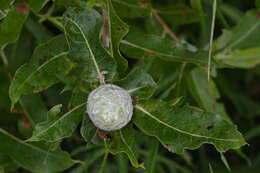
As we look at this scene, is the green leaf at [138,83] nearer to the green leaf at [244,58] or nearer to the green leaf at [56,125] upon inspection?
the green leaf at [56,125]

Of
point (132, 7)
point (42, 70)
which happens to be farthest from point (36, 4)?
point (132, 7)

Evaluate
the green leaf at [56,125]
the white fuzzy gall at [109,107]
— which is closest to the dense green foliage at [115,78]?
the green leaf at [56,125]

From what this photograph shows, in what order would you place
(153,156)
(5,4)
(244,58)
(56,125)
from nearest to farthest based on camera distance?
(56,125), (5,4), (153,156), (244,58)

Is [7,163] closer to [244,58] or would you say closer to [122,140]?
[122,140]

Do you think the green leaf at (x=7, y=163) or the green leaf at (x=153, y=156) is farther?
the green leaf at (x=7, y=163)

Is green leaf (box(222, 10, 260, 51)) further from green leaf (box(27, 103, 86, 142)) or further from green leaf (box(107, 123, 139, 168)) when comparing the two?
green leaf (box(27, 103, 86, 142))

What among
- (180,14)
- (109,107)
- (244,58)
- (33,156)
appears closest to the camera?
(109,107)

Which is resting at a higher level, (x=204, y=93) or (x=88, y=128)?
(x=88, y=128)
